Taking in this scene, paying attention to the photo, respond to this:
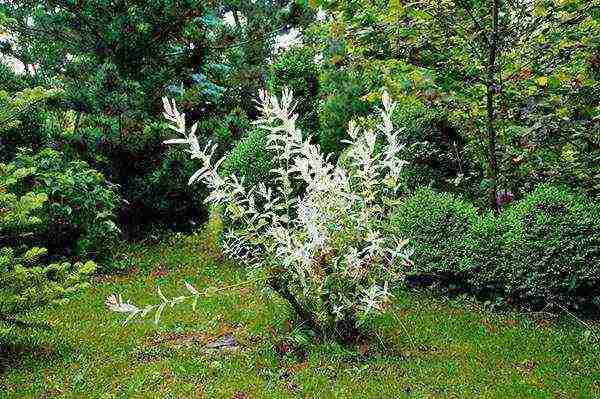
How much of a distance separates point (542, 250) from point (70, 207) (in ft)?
23.1

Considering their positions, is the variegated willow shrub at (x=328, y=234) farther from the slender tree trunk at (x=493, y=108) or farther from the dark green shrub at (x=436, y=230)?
the slender tree trunk at (x=493, y=108)

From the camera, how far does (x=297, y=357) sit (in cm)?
658

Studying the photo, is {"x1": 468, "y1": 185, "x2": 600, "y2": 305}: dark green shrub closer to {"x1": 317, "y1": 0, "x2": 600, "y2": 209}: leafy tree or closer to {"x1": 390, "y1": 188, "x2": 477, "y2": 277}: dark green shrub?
{"x1": 390, "y1": 188, "x2": 477, "y2": 277}: dark green shrub

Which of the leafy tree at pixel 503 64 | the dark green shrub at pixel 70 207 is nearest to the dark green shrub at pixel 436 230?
the leafy tree at pixel 503 64

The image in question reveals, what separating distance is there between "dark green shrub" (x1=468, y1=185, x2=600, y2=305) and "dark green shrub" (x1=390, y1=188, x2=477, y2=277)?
288mm

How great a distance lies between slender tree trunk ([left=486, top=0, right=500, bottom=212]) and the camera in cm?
748

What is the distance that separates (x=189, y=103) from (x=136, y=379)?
791 cm

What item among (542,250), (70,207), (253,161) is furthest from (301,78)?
(542,250)

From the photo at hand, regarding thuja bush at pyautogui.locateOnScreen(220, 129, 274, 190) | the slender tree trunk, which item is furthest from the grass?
thuja bush at pyautogui.locateOnScreen(220, 129, 274, 190)

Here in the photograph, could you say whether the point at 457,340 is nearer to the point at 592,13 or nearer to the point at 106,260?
the point at 592,13

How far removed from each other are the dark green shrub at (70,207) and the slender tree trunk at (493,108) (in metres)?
6.18

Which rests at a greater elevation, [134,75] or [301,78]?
[134,75]

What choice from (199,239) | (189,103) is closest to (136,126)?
(189,103)

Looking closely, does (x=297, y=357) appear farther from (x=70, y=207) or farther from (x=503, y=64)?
(x=70, y=207)
